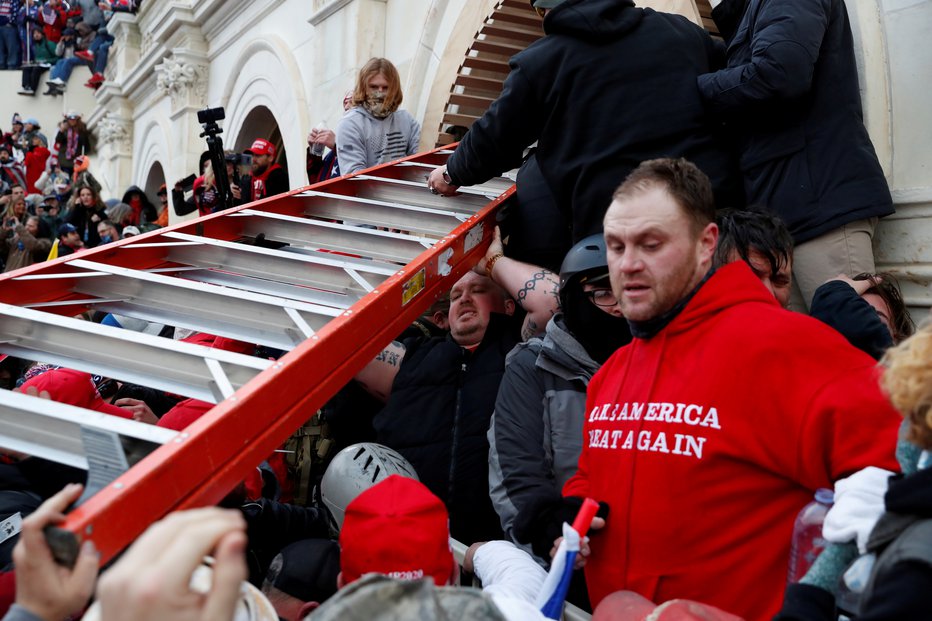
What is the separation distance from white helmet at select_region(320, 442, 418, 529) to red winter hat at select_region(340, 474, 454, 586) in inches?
22.0

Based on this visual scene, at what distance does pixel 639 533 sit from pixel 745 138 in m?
1.71

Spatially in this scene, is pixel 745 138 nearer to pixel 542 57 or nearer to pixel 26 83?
pixel 542 57

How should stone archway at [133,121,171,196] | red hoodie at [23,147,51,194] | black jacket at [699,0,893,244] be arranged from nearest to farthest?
black jacket at [699,0,893,244] < stone archway at [133,121,171,196] < red hoodie at [23,147,51,194]

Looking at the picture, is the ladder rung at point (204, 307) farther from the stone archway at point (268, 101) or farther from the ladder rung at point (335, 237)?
the stone archway at point (268, 101)

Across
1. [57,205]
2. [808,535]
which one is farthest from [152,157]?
[808,535]

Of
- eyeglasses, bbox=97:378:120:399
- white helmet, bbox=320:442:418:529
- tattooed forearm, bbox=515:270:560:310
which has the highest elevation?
tattooed forearm, bbox=515:270:560:310

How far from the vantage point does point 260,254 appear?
3094 millimetres

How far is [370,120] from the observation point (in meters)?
5.39

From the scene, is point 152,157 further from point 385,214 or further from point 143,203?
point 385,214

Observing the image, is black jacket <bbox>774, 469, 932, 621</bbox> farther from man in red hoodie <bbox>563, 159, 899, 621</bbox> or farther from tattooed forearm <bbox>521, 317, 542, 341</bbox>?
tattooed forearm <bbox>521, 317, 542, 341</bbox>

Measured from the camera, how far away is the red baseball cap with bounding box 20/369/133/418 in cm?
301

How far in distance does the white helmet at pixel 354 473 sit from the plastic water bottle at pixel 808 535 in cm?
143

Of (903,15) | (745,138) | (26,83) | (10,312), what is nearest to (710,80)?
(745,138)

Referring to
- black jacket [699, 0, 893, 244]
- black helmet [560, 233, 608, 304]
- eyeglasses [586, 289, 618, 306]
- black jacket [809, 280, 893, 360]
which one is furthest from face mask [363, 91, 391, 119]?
black jacket [809, 280, 893, 360]
